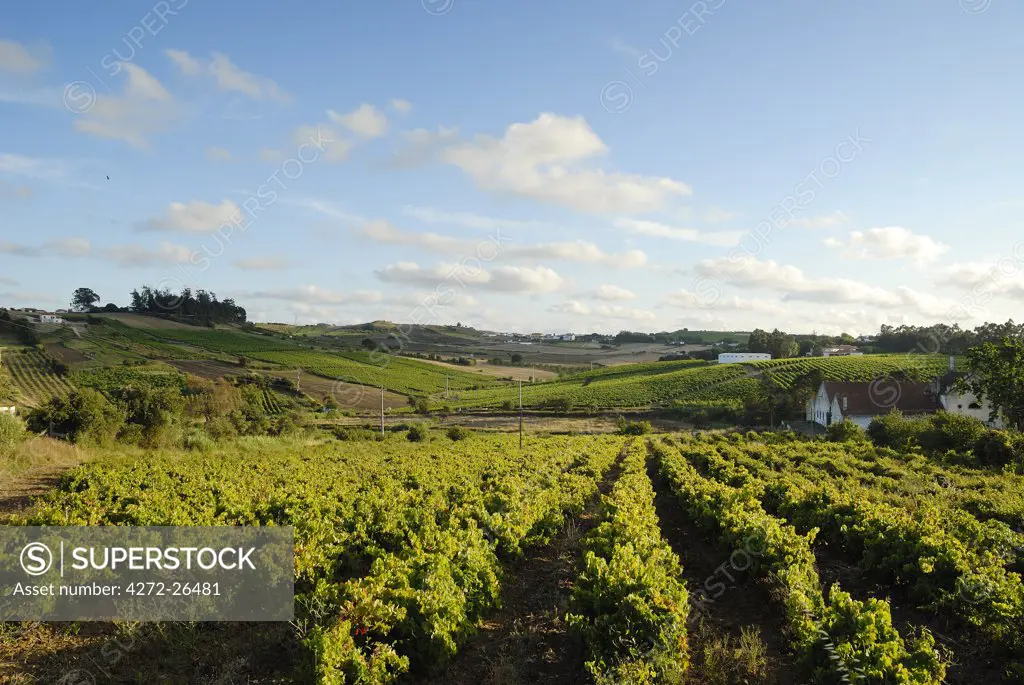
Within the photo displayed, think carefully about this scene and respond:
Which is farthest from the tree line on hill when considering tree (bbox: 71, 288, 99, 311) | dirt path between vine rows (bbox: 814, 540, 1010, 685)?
dirt path between vine rows (bbox: 814, 540, 1010, 685)

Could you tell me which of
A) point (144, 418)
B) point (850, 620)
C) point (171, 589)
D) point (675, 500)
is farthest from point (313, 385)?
point (850, 620)

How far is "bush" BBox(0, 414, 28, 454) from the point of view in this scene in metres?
25.3

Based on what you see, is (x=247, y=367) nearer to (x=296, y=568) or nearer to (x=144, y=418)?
(x=144, y=418)

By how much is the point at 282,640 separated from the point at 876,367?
358ft

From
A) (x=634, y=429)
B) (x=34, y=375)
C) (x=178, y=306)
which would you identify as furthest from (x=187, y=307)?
(x=634, y=429)

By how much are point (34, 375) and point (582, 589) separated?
7666 centimetres

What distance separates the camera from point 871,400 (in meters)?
62.6

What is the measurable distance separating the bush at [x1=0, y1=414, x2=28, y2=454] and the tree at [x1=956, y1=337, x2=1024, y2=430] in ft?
200

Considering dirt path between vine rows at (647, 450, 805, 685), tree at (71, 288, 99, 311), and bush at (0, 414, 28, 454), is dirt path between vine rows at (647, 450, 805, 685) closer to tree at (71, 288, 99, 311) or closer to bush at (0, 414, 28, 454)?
bush at (0, 414, 28, 454)

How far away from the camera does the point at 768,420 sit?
7356 cm

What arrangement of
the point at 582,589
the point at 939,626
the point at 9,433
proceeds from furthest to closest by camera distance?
1. the point at 9,433
2. the point at 939,626
3. the point at 582,589

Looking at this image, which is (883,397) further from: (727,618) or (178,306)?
(178,306)

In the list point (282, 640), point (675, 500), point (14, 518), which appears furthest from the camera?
point (675, 500)

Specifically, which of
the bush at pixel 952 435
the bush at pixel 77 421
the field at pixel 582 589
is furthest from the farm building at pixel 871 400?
the bush at pixel 77 421
